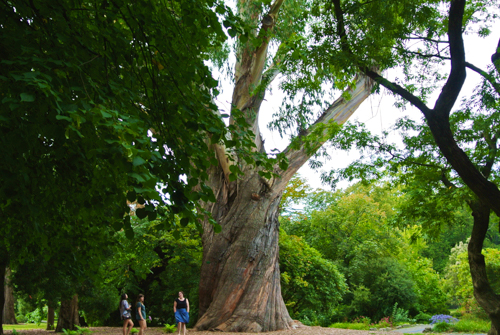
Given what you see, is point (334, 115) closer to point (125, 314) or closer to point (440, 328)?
point (125, 314)

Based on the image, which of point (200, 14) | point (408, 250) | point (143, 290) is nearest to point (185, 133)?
point (200, 14)

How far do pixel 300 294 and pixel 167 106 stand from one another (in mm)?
12988

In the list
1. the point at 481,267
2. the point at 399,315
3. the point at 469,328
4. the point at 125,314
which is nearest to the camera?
the point at 481,267

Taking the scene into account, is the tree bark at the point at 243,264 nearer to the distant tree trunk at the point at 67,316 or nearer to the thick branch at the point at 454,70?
the thick branch at the point at 454,70

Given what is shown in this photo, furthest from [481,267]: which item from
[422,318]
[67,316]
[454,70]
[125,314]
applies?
[422,318]

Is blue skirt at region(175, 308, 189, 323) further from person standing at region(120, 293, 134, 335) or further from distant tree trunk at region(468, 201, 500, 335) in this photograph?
distant tree trunk at region(468, 201, 500, 335)

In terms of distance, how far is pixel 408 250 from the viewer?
98.2 ft

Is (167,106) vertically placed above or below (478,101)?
below

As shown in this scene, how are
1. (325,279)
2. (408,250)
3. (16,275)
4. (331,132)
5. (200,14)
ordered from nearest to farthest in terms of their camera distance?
(200,14), (331,132), (16,275), (325,279), (408,250)

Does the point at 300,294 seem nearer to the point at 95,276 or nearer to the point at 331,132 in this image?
the point at 331,132

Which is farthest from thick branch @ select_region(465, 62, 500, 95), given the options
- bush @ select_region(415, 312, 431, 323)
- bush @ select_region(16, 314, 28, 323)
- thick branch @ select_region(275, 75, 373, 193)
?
bush @ select_region(16, 314, 28, 323)

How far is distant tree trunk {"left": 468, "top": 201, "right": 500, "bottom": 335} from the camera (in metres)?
8.86

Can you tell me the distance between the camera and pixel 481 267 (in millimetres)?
9375

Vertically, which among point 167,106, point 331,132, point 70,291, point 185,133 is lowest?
point 70,291
